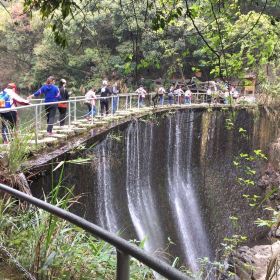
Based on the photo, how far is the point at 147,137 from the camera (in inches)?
545

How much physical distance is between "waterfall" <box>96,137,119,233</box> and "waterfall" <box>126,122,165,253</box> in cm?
109

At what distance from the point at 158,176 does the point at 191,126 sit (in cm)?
343

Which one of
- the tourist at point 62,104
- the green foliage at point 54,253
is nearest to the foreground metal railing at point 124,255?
the green foliage at point 54,253

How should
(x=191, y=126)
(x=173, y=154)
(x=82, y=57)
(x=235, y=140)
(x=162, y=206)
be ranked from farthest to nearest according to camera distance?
(x=82, y=57), (x=235, y=140), (x=191, y=126), (x=173, y=154), (x=162, y=206)

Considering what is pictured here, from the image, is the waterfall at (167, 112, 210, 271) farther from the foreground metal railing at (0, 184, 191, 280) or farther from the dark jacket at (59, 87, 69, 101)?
the foreground metal railing at (0, 184, 191, 280)

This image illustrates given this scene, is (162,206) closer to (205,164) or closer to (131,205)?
(131,205)

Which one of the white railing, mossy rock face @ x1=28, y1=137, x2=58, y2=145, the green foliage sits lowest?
the green foliage

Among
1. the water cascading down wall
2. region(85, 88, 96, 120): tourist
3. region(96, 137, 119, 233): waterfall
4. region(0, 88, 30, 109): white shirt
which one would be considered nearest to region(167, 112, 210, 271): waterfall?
the water cascading down wall

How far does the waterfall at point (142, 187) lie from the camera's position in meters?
11.5

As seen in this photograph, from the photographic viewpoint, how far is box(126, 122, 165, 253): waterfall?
11484 mm

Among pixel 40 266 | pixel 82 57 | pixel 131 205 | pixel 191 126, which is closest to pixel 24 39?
pixel 82 57

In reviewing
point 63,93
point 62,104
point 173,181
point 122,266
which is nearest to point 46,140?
point 62,104

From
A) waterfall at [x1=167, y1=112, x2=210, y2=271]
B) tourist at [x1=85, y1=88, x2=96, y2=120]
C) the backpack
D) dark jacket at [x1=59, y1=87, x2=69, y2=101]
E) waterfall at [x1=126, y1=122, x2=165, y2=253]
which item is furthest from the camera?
waterfall at [x1=167, y1=112, x2=210, y2=271]

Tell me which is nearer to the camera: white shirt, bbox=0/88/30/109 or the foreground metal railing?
the foreground metal railing
